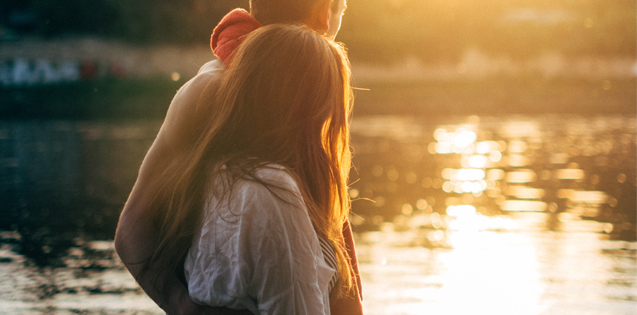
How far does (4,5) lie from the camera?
40969 mm

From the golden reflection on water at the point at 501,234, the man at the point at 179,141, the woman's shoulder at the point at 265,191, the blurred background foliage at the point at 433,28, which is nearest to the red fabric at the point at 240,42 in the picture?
the man at the point at 179,141

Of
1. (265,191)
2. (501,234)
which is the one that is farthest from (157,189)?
(501,234)

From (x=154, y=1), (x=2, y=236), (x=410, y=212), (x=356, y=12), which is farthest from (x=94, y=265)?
(x=356, y=12)

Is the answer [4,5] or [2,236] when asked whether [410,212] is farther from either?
[4,5]

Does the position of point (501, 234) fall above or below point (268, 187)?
below

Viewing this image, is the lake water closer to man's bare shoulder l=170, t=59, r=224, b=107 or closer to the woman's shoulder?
man's bare shoulder l=170, t=59, r=224, b=107

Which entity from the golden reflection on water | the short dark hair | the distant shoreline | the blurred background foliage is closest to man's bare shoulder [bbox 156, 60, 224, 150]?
the short dark hair

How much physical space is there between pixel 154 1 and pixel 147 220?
3679 cm

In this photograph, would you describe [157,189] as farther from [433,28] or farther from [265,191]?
[433,28]

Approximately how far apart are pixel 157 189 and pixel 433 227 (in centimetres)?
731

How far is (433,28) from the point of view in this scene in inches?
1666

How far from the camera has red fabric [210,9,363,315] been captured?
1.74 m

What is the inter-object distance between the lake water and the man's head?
4.01 metres

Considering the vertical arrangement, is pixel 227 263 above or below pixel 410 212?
above
